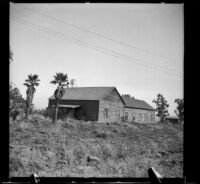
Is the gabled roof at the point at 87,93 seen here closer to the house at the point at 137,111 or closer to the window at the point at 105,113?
the window at the point at 105,113

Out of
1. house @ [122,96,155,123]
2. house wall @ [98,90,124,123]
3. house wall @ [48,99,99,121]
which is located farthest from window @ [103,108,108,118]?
house @ [122,96,155,123]

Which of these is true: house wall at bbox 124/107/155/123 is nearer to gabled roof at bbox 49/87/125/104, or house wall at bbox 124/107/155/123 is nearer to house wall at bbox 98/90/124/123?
house wall at bbox 98/90/124/123

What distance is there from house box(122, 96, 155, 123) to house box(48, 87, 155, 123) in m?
0.30

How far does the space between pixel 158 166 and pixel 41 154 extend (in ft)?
10.1

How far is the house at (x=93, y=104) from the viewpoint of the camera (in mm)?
12445

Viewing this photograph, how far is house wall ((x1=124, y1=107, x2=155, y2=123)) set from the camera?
14.6m

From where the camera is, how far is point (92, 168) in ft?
12.4

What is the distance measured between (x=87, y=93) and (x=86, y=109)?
4.22 ft

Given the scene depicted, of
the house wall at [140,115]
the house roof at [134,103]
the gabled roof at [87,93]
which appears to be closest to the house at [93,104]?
the gabled roof at [87,93]

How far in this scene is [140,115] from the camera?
51.9ft

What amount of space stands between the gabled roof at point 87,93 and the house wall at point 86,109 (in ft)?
1.00

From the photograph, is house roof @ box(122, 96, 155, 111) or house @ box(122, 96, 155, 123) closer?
house @ box(122, 96, 155, 123)
